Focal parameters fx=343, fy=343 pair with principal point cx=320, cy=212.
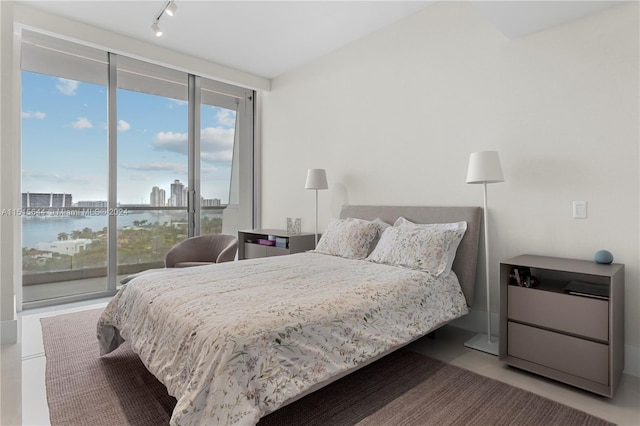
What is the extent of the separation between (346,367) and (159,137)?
4028 mm

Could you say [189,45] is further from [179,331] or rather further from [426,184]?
[179,331]

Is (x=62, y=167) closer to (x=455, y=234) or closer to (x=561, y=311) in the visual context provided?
(x=455, y=234)

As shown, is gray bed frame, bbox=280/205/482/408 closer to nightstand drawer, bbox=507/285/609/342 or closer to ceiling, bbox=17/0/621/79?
nightstand drawer, bbox=507/285/609/342

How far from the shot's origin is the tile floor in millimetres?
1822

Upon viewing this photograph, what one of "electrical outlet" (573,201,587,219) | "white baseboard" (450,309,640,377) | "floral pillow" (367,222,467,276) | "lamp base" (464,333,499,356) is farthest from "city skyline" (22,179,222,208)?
"electrical outlet" (573,201,587,219)

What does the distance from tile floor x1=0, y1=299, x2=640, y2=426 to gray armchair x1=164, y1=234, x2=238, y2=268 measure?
1.25 meters

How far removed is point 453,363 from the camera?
93.5 inches

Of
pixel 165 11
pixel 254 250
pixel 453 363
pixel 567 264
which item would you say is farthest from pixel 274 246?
pixel 567 264

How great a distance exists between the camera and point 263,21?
3.55 m

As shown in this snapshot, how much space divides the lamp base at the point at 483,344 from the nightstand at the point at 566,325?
0.22 m

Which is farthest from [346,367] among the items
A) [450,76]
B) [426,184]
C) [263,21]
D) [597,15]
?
[263,21]

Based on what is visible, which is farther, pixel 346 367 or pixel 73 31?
pixel 73 31

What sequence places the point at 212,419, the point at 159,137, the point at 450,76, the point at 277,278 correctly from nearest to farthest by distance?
the point at 212,419 → the point at 277,278 → the point at 450,76 → the point at 159,137

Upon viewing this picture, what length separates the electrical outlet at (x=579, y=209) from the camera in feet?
7.84
